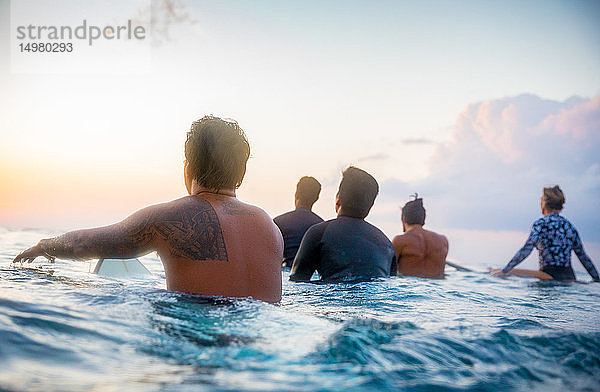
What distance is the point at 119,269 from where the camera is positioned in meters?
5.57

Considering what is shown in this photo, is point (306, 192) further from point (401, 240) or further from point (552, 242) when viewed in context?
point (552, 242)

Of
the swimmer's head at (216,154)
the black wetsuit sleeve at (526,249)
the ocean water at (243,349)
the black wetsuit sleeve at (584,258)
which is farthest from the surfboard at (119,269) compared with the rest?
the black wetsuit sleeve at (584,258)

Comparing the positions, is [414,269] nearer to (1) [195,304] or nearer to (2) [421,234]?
(2) [421,234]

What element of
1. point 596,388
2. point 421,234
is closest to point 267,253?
point 596,388

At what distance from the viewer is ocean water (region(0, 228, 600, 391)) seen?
72.2 inches

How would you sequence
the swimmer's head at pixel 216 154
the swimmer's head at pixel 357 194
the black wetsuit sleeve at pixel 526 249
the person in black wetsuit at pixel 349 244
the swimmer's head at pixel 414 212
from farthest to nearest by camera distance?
the black wetsuit sleeve at pixel 526 249, the swimmer's head at pixel 414 212, the swimmer's head at pixel 357 194, the person in black wetsuit at pixel 349 244, the swimmer's head at pixel 216 154

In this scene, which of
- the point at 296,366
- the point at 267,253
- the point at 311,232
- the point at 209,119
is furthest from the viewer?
the point at 311,232

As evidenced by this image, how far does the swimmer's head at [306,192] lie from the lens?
8562 millimetres

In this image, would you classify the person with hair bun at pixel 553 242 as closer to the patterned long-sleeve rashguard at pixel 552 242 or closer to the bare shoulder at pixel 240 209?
the patterned long-sleeve rashguard at pixel 552 242

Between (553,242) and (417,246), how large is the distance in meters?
2.58

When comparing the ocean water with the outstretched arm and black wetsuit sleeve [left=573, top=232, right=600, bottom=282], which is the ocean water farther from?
black wetsuit sleeve [left=573, top=232, right=600, bottom=282]

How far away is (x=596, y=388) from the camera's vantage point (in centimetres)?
205

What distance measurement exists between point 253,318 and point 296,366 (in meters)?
0.67

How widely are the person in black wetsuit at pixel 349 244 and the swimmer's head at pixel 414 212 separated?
219 cm
